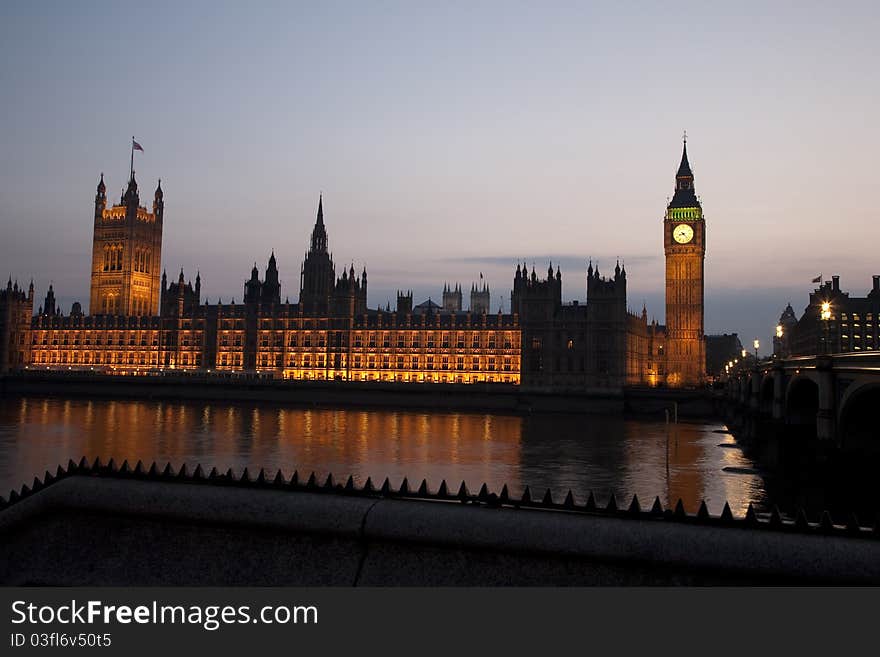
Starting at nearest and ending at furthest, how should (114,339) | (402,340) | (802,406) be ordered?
(802,406) → (402,340) → (114,339)

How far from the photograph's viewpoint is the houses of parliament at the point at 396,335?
12562 centimetres

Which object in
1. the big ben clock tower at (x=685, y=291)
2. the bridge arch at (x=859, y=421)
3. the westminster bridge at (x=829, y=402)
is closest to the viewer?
the westminster bridge at (x=829, y=402)

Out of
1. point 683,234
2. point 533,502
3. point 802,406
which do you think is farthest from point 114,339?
point 533,502

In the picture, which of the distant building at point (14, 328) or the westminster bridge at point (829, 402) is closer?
the westminster bridge at point (829, 402)

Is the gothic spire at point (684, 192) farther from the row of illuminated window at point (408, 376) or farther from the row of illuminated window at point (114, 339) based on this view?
the row of illuminated window at point (114, 339)

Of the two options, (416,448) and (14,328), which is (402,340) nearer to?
(416,448)

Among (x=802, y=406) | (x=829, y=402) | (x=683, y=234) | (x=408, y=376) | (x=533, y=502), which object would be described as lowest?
(x=533, y=502)

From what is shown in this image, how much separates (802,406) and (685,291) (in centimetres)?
10484

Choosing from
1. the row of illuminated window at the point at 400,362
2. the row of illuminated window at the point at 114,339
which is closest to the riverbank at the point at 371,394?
the row of illuminated window at the point at 400,362

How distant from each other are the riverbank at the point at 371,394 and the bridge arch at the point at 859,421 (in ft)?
191

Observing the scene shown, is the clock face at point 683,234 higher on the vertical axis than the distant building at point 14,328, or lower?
higher

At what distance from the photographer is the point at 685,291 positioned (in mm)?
155375

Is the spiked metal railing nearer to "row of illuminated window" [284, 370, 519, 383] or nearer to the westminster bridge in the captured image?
the westminster bridge
